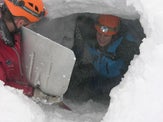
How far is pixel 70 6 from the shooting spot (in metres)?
4.04

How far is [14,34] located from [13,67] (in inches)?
14.7

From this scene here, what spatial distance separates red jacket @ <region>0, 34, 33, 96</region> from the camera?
3.46 m

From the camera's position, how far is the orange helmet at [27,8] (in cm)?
325

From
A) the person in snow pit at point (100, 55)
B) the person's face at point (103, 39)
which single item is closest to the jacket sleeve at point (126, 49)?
the person in snow pit at point (100, 55)

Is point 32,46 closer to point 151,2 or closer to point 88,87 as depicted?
point 151,2

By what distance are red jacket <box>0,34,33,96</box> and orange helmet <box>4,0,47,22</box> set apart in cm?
25

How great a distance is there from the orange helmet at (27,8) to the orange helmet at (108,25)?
3.69ft

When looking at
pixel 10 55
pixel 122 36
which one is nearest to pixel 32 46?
pixel 10 55

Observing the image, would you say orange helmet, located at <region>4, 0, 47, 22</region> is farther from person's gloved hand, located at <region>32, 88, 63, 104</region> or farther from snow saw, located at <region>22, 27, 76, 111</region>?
person's gloved hand, located at <region>32, 88, 63, 104</region>

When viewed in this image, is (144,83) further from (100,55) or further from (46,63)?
(100,55)

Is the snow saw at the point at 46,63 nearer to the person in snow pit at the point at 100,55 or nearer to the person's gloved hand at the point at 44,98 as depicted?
the person's gloved hand at the point at 44,98

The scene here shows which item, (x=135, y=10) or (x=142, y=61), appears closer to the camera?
(x=142, y=61)

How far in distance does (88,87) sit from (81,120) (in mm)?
1295

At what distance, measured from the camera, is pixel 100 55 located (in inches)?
180
